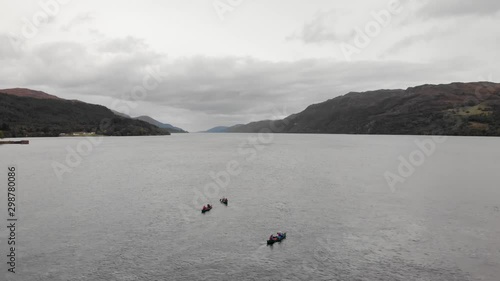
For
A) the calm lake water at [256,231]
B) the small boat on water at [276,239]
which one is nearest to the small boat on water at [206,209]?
the calm lake water at [256,231]

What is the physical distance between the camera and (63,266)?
1478 inches

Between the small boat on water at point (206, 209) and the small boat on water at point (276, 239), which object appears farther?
the small boat on water at point (206, 209)

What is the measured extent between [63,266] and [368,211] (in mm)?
51392

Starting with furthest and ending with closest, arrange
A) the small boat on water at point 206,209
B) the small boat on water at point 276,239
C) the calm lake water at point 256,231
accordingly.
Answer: the small boat on water at point 206,209 < the small boat on water at point 276,239 < the calm lake water at point 256,231

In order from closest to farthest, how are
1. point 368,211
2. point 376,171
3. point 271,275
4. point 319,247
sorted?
point 271,275 → point 319,247 → point 368,211 → point 376,171

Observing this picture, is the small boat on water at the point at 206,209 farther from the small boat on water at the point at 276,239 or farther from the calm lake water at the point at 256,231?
the small boat on water at the point at 276,239

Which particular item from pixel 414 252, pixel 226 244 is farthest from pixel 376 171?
pixel 226 244

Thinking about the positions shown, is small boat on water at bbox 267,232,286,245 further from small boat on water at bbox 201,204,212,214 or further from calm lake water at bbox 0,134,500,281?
small boat on water at bbox 201,204,212,214

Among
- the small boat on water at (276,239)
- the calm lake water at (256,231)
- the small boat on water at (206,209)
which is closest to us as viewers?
the calm lake water at (256,231)

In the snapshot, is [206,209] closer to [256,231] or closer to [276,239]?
[256,231]

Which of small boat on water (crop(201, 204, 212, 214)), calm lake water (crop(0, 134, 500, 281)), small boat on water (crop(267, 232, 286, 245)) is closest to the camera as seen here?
calm lake water (crop(0, 134, 500, 281))

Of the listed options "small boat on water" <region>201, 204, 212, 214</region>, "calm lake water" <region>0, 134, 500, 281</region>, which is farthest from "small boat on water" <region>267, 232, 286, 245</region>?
"small boat on water" <region>201, 204, 212, 214</region>

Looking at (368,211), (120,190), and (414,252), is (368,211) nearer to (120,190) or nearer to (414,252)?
(414,252)

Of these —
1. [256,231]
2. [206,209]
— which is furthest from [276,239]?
[206,209]
